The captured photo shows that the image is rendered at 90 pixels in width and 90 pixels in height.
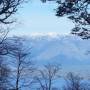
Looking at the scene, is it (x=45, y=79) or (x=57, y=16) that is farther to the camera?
(x=45, y=79)

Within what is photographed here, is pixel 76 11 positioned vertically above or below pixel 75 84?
above

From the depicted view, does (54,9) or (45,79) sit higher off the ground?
(54,9)

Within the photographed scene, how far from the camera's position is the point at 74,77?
100m

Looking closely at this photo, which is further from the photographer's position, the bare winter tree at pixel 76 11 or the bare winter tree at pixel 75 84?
the bare winter tree at pixel 75 84

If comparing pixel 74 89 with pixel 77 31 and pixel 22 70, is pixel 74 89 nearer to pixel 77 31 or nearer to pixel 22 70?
pixel 22 70

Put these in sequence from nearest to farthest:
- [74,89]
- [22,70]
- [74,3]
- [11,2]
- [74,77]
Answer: [74,3]
[11,2]
[22,70]
[74,89]
[74,77]

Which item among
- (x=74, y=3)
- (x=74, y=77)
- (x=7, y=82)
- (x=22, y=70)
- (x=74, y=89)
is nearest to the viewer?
(x=74, y=3)

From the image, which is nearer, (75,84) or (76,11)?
(76,11)

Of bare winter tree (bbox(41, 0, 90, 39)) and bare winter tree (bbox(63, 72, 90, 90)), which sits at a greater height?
bare winter tree (bbox(41, 0, 90, 39))

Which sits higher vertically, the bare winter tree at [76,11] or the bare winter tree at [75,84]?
the bare winter tree at [76,11]

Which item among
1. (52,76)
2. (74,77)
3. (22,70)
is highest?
(22,70)

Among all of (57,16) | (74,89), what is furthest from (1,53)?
(74,89)

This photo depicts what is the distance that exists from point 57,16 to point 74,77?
78159 mm

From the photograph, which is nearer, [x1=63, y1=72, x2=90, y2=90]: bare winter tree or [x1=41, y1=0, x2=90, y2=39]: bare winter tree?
[x1=41, y1=0, x2=90, y2=39]: bare winter tree
